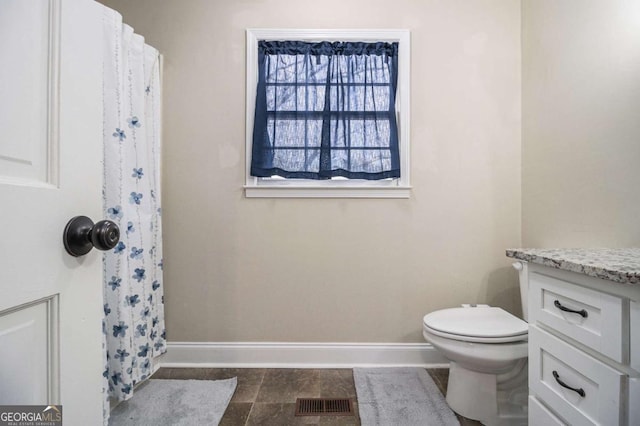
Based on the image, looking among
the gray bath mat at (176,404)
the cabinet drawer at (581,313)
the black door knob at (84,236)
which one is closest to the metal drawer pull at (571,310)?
the cabinet drawer at (581,313)

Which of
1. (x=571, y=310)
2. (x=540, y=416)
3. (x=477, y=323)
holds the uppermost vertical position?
(x=571, y=310)

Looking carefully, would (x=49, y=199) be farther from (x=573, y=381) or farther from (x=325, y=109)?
(x=325, y=109)

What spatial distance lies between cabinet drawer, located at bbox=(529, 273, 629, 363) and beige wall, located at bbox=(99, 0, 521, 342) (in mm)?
839

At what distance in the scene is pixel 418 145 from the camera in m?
1.86

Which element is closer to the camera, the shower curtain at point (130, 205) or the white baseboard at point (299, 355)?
the shower curtain at point (130, 205)

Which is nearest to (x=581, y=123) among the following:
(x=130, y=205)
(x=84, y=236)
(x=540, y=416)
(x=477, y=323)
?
(x=477, y=323)

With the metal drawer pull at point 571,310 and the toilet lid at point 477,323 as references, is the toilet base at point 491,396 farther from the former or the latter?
the metal drawer pull at point 571,310

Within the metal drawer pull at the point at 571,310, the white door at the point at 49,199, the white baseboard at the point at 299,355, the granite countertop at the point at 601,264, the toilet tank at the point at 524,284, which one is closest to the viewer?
the white door at the point at 49,199

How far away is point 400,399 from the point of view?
1.51 metres

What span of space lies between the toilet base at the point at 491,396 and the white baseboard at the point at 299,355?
0.40 meters

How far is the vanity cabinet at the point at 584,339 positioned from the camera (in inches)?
28.6

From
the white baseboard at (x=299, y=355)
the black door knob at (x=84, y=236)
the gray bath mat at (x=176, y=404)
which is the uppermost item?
the black door knob at (x=84, y=236)

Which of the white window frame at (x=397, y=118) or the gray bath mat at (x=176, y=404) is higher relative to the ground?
the white window frame at (x=397, y=118)

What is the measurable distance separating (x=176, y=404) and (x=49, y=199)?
1452mm
